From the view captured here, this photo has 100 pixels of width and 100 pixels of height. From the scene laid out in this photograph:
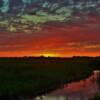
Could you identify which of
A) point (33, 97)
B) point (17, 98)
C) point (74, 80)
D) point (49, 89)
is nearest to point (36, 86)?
point (49, 89)

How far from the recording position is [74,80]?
214 ft

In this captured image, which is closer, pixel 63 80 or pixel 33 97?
pixel 33 97

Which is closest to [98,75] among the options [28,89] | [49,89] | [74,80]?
[74,80]

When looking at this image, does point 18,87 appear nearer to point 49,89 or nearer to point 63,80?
point 49,89

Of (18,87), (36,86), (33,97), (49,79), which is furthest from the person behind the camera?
(49,79)

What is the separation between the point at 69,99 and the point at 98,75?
2899 cm

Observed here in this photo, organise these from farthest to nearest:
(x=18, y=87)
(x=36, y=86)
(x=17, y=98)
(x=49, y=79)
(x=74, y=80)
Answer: (x=74, y=80) < (x=49, y=79) < (x=36, y=86) < (x=18, y=87) < (x=17, y=98)

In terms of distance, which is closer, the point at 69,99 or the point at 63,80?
the point at 69,99

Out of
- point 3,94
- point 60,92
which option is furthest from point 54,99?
point 60,92

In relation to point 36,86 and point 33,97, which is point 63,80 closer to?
point 36,86

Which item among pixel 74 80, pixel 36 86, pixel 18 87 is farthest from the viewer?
pixel 74 80

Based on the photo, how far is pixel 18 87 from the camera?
44.2 m

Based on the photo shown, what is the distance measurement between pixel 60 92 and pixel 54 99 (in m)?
7.03

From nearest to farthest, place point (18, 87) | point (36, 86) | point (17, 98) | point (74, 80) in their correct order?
point (17, 98), point (18, 87), point (36, 86), point (74, 80)
